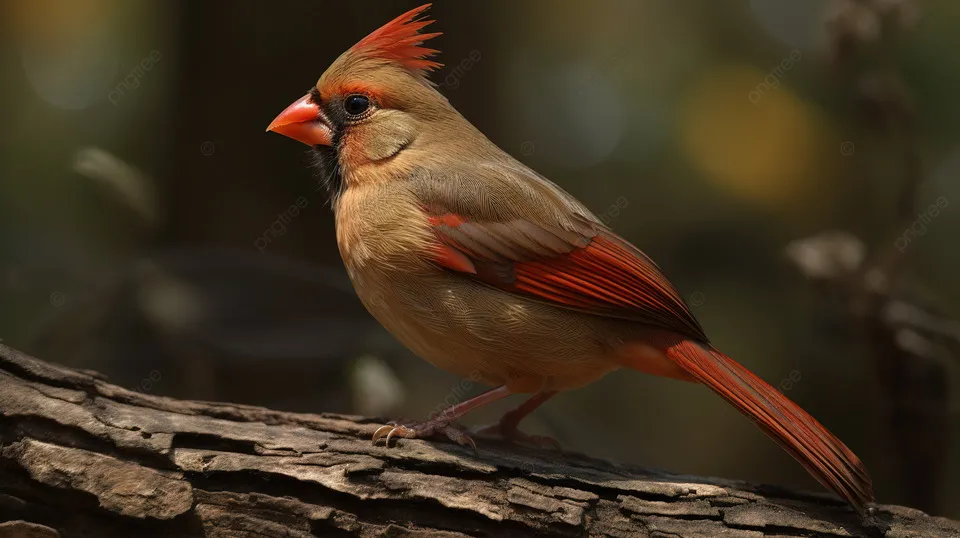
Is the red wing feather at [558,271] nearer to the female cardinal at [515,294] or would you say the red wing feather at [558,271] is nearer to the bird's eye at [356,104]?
the female cardinal at [515,294]

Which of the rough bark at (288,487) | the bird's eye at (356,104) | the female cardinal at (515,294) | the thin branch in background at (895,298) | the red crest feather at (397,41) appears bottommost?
the rough bark at (288,487)

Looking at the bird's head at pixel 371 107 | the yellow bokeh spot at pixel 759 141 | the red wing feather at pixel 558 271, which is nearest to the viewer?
the red wing feather at pixel 558 271

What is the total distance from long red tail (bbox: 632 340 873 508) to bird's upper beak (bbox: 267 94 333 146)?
1370mm

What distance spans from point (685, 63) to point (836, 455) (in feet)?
11.8

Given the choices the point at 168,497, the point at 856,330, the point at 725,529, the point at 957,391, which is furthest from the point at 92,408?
the point at 957,391

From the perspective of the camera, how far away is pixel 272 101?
4.02 metres

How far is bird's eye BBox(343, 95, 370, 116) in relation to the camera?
3.00m

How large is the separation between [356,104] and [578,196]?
2533 millimetres

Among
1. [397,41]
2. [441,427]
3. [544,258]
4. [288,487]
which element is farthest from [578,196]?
[288,487]

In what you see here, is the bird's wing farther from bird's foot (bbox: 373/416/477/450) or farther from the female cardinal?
bird's foot (bbox: 373/416/477/450)

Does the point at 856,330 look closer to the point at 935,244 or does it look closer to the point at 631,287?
the point at 935,244

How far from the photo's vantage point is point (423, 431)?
2627 millimetres

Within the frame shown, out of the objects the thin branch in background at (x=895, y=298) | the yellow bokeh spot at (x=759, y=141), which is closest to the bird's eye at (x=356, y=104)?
the thin branch in background at (x=895, y=298)

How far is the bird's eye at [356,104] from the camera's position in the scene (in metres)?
3.00
